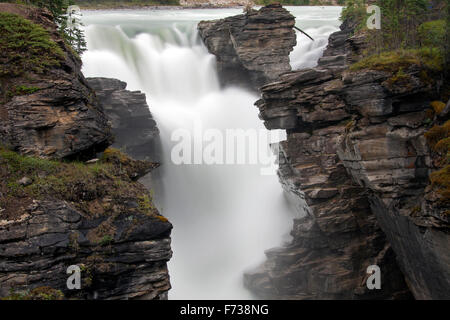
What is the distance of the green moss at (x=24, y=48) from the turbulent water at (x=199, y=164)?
518 inches

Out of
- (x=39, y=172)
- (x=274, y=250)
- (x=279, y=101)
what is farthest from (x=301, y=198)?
(x=39, y=172)

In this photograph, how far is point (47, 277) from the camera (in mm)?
10180

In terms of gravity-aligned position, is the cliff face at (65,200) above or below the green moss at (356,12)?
below

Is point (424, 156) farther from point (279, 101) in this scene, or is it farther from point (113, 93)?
point (113, 93)

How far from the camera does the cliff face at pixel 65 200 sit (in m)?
10.3

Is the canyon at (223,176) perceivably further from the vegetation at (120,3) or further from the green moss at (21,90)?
the vegetation at (120,3)

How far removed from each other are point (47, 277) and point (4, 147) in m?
4.52

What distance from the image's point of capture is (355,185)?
18531mm

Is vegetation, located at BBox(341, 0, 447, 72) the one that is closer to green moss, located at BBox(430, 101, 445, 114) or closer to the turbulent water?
green moss, located at BBox(430, 101, 445, 114)

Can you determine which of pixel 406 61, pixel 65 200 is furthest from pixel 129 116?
pixel 406 61

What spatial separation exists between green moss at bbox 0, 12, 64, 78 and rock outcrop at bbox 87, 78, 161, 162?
37.7 feet

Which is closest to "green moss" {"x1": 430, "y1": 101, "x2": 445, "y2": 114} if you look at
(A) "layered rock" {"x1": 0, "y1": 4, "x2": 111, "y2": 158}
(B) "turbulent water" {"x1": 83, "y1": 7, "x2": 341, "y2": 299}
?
(B) "turbulent water" {"x1": 83, "y1": 7, "x2": 341, "y2": 299}

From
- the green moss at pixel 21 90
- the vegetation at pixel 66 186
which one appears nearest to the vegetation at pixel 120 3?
the green moss at pixel 21 90

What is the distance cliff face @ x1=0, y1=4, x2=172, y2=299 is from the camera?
1034 cm
